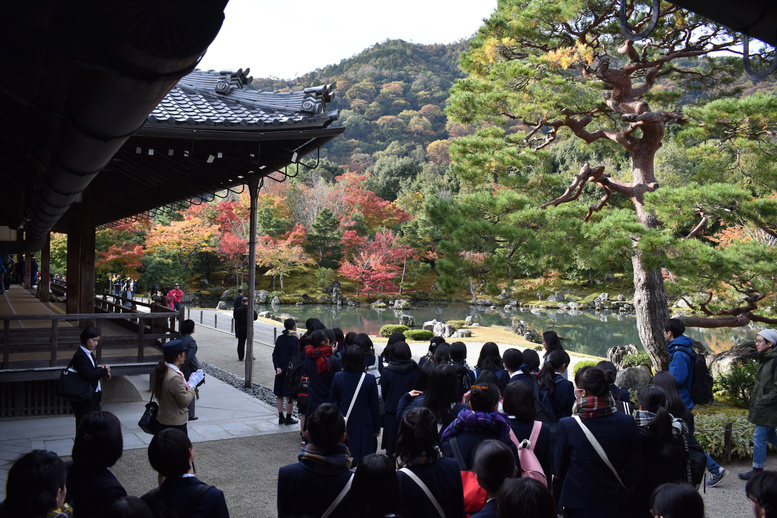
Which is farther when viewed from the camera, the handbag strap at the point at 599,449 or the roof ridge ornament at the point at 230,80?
the roof ridge ornament at the point at 230,80

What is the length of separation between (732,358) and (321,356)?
25.1 ft

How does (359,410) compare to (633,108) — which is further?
(633,108)

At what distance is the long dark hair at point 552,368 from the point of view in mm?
4219

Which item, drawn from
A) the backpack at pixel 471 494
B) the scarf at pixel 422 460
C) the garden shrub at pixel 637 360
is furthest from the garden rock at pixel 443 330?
the scarf at pixel 422 460

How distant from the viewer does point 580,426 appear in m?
2.86

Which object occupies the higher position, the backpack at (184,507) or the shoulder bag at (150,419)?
the backpack at (184,507)

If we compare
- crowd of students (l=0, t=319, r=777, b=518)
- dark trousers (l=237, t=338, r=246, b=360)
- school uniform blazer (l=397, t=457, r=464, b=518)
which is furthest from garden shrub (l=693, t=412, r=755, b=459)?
dark trousers (l=237, t=338, r=246, b=360)

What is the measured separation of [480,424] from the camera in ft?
9.21

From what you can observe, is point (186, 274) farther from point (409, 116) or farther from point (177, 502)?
point (409, 116)

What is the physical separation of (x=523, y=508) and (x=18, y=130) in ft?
13.0

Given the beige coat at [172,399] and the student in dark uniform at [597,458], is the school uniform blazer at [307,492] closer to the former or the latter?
the student in dark uniform at [597,458]

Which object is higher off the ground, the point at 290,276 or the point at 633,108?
the point at 633,108

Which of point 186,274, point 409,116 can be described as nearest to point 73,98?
point 186,274

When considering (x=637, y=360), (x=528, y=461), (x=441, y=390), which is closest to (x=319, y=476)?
(x=528, y=461)
